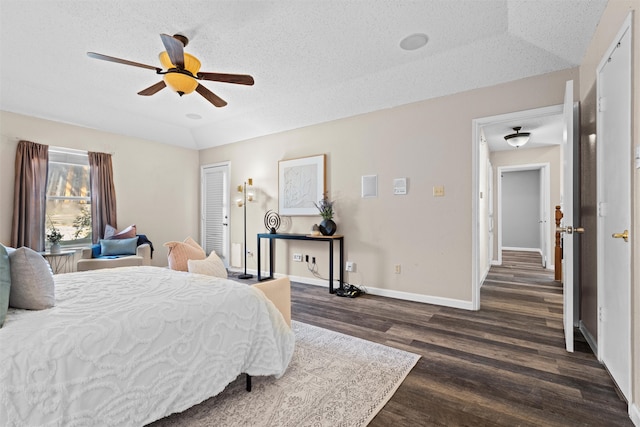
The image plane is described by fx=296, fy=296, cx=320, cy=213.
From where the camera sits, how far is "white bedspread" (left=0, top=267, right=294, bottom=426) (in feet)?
3.49

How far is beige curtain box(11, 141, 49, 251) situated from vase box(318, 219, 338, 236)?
3.92 metres

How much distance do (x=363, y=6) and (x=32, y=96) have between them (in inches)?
171

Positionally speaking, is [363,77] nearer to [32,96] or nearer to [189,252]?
[189,252]

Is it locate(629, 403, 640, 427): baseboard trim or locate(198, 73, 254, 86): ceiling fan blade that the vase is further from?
locate(629, 403, 640, 427): baseboard trim

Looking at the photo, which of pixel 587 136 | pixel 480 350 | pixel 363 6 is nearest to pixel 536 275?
pixel 587 136

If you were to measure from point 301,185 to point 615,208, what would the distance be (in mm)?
3555

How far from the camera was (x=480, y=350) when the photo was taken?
7.75ft

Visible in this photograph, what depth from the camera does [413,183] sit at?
373cm

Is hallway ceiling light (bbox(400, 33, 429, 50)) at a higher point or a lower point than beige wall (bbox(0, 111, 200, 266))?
higher

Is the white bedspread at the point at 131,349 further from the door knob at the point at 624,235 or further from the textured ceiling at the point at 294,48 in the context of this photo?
the textured ceiling at the point at 294,48

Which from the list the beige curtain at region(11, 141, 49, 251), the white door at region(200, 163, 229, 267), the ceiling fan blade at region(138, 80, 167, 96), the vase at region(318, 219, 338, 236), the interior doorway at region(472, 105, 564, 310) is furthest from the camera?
the white door at region(200, 163, 229, 267)

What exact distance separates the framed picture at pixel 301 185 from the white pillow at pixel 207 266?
212cm

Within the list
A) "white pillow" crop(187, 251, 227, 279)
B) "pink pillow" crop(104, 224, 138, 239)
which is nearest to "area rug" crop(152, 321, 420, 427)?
"white pillow" crop(187, 251, 227, 279)

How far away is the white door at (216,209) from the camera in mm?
5852
